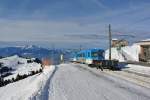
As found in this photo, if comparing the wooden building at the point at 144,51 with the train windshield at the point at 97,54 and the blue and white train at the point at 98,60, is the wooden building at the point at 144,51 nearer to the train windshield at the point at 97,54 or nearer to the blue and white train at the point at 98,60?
the blue and white train at the point at 98,60

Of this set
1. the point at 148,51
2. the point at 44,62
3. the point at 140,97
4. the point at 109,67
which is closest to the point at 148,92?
the point at 140,97

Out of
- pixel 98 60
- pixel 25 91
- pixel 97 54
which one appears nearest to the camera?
pixel 25 91

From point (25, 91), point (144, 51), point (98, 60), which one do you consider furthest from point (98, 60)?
point (144, 51)

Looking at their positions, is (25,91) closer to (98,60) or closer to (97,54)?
(98,60)

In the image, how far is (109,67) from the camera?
4197 cm

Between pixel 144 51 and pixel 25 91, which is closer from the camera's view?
pixel 25 91

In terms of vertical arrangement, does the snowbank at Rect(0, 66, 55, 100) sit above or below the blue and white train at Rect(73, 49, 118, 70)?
below

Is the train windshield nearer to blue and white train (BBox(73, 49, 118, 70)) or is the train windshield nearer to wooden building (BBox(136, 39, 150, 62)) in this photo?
blue and white train (BBox(73, 49, 118, 70))

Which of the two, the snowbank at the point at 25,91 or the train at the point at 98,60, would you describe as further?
the train at the point at 98,60

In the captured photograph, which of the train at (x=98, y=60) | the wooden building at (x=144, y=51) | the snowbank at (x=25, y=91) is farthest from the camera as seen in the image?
the wooden building at (x=144, y=51)

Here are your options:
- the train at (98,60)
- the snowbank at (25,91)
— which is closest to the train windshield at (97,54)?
the train at (98,60)

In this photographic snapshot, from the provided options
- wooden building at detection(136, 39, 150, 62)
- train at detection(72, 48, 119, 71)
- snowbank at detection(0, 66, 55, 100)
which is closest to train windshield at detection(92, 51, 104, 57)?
train at detection(72, 48, 119, 71)

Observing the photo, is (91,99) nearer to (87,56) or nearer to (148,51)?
(87,56)

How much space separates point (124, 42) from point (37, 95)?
95.9 m
